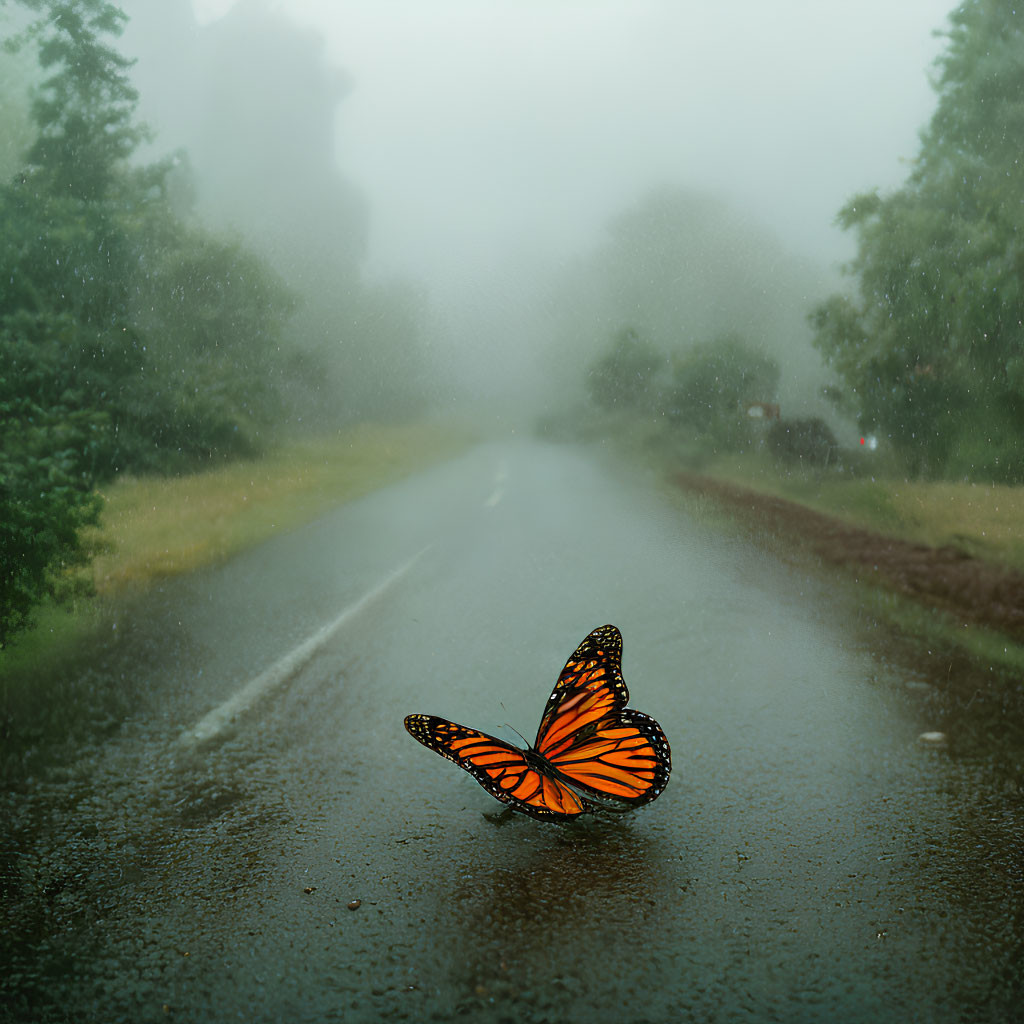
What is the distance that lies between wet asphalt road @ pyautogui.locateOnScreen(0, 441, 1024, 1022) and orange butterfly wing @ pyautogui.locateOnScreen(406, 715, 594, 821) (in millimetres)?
116

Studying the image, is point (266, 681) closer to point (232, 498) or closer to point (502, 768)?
point (502, 768)

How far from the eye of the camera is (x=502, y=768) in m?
2.62

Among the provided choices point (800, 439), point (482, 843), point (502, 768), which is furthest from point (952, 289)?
point (482, 843)

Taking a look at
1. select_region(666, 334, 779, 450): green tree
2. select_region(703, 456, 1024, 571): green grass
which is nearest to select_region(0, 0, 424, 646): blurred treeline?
select_region(666, 334, 779, 450): green tree

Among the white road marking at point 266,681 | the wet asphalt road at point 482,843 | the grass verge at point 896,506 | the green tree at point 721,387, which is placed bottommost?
the white road marking at point 266,681

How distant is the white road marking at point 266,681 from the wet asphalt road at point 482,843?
36mm

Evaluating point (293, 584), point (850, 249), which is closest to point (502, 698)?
point (293, 584)

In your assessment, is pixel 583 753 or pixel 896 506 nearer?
pixel 583 753

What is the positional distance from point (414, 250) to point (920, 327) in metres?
4.60

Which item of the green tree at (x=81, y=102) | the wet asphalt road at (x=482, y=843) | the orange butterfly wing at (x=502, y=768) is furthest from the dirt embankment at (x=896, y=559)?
the green tree at (x=81, y=102)

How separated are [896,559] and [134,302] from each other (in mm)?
6685

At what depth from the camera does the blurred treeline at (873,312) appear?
22.2 feet

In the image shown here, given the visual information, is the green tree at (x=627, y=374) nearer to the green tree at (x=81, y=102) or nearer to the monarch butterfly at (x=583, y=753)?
the monarch butterfly at (x=583, y=753)

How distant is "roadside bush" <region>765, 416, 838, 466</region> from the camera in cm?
679
